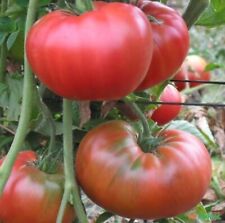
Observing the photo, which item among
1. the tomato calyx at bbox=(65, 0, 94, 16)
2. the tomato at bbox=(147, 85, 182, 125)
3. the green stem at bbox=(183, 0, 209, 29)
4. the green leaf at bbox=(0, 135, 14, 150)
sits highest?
the tomato calyx at bbox=(65, 0, 94, 16)

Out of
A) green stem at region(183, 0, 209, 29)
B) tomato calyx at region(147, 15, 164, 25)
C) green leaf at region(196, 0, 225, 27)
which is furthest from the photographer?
green leaf at region(196, 0, 225, 27)

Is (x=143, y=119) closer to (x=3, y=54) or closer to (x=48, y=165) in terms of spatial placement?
(x=48, y=165)

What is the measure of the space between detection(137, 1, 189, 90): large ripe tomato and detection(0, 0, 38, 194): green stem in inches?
5.8

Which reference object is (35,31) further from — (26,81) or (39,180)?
(39,180)

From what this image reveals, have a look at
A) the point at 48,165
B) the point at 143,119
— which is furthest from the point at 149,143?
the point at 48,165

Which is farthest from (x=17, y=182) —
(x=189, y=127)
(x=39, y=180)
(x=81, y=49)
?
(x=189, y=127)

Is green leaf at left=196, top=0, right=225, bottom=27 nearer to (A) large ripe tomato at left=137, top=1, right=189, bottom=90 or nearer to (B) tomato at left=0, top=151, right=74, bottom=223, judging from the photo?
(A) large ripe tomato at left=137, top=1, right=189, bottom=90

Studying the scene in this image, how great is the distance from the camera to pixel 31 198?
91 cm

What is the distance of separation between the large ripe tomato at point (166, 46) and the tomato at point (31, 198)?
185mm

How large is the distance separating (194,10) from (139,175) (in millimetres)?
274

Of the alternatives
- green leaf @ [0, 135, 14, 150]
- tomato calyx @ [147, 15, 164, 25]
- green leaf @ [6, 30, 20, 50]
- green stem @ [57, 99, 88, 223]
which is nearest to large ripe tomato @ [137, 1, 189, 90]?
tomato calyx @ [147, 15, 164, 25]

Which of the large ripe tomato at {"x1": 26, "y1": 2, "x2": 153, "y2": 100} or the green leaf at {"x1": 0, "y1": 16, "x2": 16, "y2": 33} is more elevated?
the large ripe tomato at {"x1": 26, "y1": 2, "x2": 153, "y2": 100}

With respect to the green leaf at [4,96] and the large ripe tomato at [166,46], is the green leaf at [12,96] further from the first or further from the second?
the large ripe tomato at [166,46]

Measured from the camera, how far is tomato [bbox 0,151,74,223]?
2.97 feet
